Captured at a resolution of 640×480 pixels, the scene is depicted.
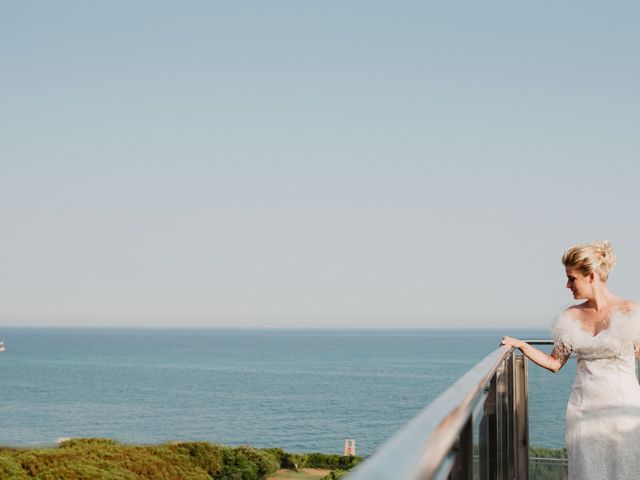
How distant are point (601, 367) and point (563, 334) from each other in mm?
223

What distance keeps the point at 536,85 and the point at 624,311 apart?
218 feet

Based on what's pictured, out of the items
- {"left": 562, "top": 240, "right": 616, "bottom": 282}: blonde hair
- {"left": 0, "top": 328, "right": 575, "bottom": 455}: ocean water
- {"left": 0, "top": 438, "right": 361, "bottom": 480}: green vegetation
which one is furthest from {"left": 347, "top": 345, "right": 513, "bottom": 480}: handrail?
{"left": 0, "top": 328, "right": 575, "bottom": 455}: ocean water

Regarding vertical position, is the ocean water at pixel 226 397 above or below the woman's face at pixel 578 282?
below

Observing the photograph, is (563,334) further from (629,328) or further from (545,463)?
(545,463)

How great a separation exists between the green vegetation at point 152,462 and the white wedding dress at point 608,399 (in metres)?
29.2

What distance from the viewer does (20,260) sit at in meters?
116

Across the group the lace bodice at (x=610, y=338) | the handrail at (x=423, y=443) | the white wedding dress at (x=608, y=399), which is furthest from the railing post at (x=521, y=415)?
the handrail at (x=423, y=443)

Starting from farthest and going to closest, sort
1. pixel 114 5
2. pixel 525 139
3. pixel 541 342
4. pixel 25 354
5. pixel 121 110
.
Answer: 1. pixel 25 354
2. pixel 121 110
3. pixel 525 139
4. pixel 114 5
5. pixel 541 342

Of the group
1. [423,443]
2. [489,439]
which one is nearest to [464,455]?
[423,443]

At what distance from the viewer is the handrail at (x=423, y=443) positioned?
0.86m

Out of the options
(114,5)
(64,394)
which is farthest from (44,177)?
(114,5)

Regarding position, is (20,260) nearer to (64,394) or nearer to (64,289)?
(64,289)

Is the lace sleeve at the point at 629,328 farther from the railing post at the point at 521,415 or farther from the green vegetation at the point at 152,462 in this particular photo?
the green vegetation at the point at 152,462

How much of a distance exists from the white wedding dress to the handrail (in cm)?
243
